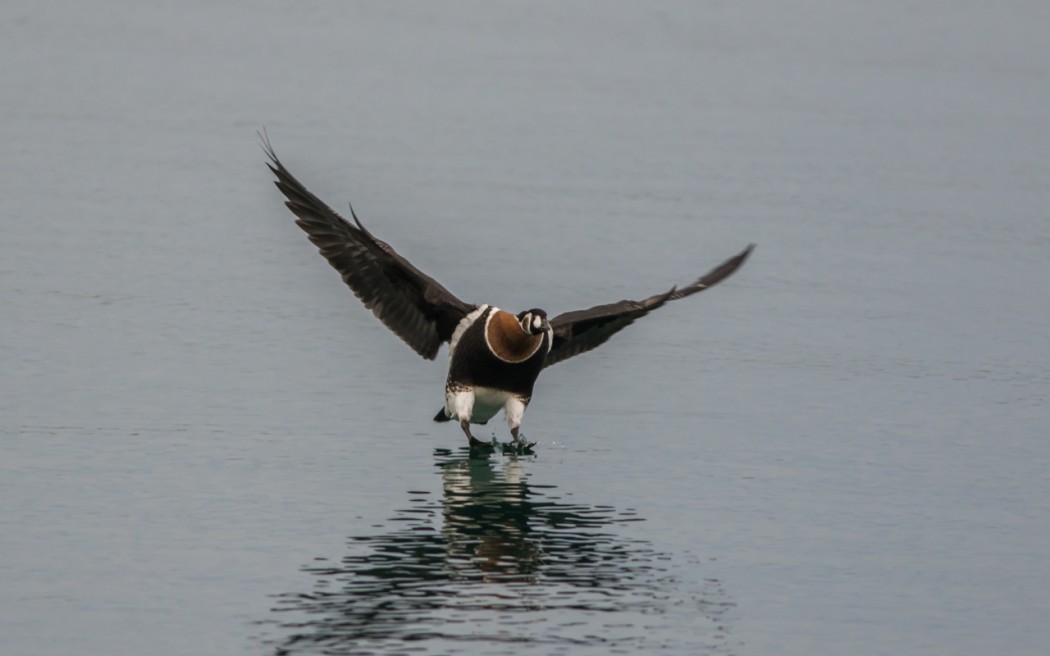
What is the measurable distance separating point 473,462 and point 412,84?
20.1 m

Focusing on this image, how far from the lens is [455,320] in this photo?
1520 cm

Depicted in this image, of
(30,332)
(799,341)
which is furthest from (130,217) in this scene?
(799,341)

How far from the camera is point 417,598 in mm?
10539

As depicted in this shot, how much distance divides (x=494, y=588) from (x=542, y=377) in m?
6.65

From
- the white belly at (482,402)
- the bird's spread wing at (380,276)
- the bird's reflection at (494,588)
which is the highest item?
the bird's spread wing at (380,276)

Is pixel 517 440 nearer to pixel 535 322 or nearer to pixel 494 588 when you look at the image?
pixel 535 322

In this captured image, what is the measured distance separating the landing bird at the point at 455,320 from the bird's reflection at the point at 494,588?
5.69 ft

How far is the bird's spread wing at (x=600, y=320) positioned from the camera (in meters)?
15.0

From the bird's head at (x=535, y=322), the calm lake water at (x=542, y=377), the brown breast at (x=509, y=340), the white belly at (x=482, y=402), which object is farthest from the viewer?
the white belly at (x=482, y=402)

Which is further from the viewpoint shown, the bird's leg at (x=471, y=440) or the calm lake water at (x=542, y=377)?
the bird's leg at (x=471, y=440)

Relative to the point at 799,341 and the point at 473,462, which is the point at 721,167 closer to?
the point at 799,341

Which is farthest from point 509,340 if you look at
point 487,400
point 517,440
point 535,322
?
point 517,440

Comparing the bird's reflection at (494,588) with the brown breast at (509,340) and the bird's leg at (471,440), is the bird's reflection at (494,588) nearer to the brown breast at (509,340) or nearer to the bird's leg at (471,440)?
the bird's leg at (471,440)

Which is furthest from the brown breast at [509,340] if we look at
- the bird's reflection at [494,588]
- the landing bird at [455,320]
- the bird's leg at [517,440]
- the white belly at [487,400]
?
the bird's reflection at [494,588]
